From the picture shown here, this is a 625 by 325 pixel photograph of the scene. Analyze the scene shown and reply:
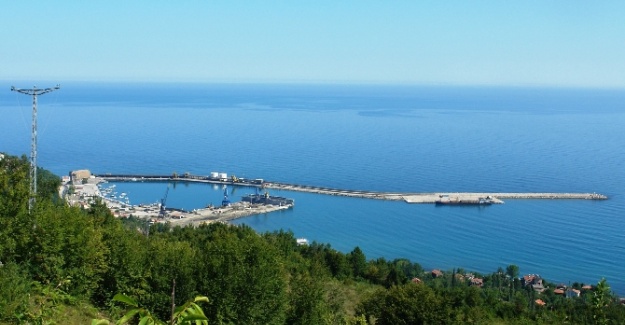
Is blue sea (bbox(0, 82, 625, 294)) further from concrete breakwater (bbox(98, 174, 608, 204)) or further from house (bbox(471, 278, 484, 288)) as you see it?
house (bbox(471, 278, 484, 288))

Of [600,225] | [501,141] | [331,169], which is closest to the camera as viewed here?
[600,225]

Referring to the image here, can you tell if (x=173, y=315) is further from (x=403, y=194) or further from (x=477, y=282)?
(x=403, y=194)

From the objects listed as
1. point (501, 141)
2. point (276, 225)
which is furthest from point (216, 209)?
point (501, 141)

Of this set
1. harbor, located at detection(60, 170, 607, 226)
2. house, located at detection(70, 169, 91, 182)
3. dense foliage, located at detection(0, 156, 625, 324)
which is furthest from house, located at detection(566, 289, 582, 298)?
house, located at detection(70, 169, 91, 182)

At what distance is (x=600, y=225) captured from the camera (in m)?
25.4

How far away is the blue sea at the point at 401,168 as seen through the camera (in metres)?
23.0

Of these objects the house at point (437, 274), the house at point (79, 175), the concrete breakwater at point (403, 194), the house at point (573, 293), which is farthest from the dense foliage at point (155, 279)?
the house at point (79, 175)

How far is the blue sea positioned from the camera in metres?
23.0

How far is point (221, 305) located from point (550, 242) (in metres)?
19.5

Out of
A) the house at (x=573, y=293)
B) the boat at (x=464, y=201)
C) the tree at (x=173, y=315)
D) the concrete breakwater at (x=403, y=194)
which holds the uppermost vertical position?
the tree at (x=173, y=315)

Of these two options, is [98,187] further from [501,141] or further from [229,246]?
[501,141]

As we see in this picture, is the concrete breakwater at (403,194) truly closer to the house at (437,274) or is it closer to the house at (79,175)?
the house at (79,175)

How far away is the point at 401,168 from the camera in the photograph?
37312 mm

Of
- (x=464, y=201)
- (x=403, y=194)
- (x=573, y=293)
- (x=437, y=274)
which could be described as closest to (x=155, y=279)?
(x=437, y=274)
